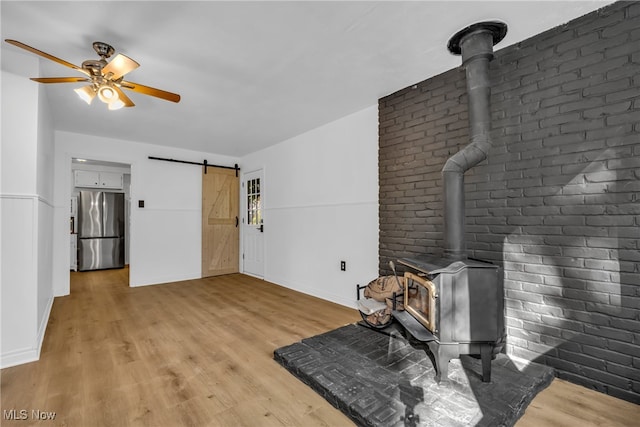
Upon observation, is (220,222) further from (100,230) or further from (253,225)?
(100,230)

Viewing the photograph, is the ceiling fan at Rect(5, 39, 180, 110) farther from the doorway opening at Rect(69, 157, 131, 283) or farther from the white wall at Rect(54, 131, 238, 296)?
the doorway opening at Rect(69, 157, 131, 283)

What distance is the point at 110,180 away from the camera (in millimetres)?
6391

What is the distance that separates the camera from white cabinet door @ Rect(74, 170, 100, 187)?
237 inches

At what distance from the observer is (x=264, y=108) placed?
3.38 metres

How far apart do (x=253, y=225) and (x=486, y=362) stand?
447cm

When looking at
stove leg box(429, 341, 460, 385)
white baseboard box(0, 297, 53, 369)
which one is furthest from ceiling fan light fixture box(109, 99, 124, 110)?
stove leg box(429, 341, 460, 385)

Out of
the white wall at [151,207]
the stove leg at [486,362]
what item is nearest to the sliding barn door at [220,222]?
the white wall at [151,207]

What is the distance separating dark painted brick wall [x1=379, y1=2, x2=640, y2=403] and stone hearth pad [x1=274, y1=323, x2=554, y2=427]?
350 millimetres

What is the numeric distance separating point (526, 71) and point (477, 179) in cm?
84

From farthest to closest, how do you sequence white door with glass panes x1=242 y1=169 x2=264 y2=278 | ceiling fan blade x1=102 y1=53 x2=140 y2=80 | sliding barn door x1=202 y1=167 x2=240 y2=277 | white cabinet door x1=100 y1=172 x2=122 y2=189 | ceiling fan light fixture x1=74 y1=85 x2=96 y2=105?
white cabinet door x1=100 y1=172 x2=122 y2=189, sliding barn door x1=202 y1=167 x2=240 y2=277, white door with glass panes x1=242 y1=169 x2=264 y2=278, ceiling fan light fixture x1=74 y1=85 x2=96 y2=105, ceiling fan blade x1=102 y1=53 x2=140 y2=80

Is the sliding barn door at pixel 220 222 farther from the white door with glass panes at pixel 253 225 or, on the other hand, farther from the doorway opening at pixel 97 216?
the doorway opening at pixel 97 216

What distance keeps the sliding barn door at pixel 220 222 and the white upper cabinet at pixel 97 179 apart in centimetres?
263

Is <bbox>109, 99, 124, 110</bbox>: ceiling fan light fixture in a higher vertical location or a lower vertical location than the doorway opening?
higher

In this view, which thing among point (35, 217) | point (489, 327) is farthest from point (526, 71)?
point (35, 217)
